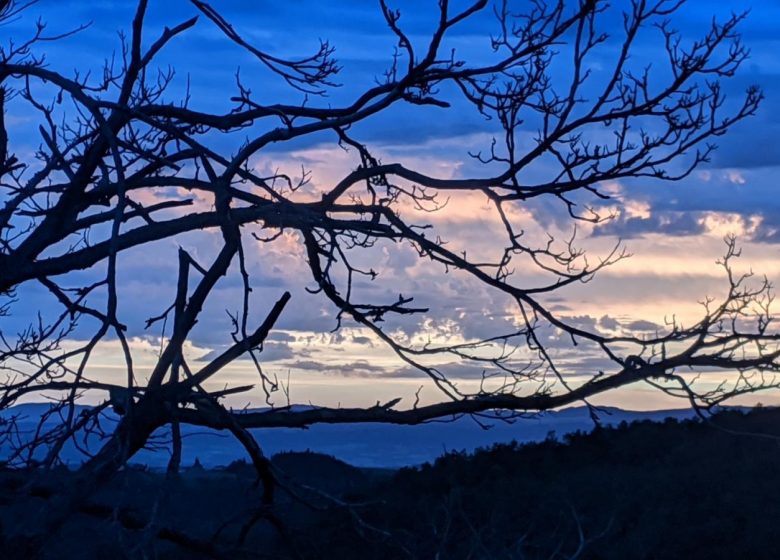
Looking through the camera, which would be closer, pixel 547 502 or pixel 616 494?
pixel 547 502

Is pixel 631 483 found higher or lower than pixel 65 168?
lower

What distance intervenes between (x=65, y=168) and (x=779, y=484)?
43.8 feet

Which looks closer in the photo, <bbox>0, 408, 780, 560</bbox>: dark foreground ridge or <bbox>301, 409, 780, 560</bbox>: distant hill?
<bbox>0, 408, 780, 560</bbox>: dark foreground ridge

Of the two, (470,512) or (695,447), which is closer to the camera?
(470,512)

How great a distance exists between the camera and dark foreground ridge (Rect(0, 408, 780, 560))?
6.54 meters

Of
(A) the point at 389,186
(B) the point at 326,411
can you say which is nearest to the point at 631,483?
(A) the point at 389,186

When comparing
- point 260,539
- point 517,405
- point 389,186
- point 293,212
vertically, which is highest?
point 389,186

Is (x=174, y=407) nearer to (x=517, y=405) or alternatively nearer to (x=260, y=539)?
(x=517, y=405)

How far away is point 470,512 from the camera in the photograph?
17719 millimetres

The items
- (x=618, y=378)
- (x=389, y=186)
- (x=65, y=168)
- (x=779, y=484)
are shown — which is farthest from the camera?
(x=779, y=484)

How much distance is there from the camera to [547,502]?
14844 mm

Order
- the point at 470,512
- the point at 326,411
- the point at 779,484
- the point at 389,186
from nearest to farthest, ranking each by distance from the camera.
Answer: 1. the point at 326,411
2. the point at 389,186
3. the point at 779,484
4. the point at 470,512

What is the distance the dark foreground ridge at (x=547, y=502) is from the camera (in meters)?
6.54

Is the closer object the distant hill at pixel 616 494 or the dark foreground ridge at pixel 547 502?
the dark foreground ridge at pixel 547 502
